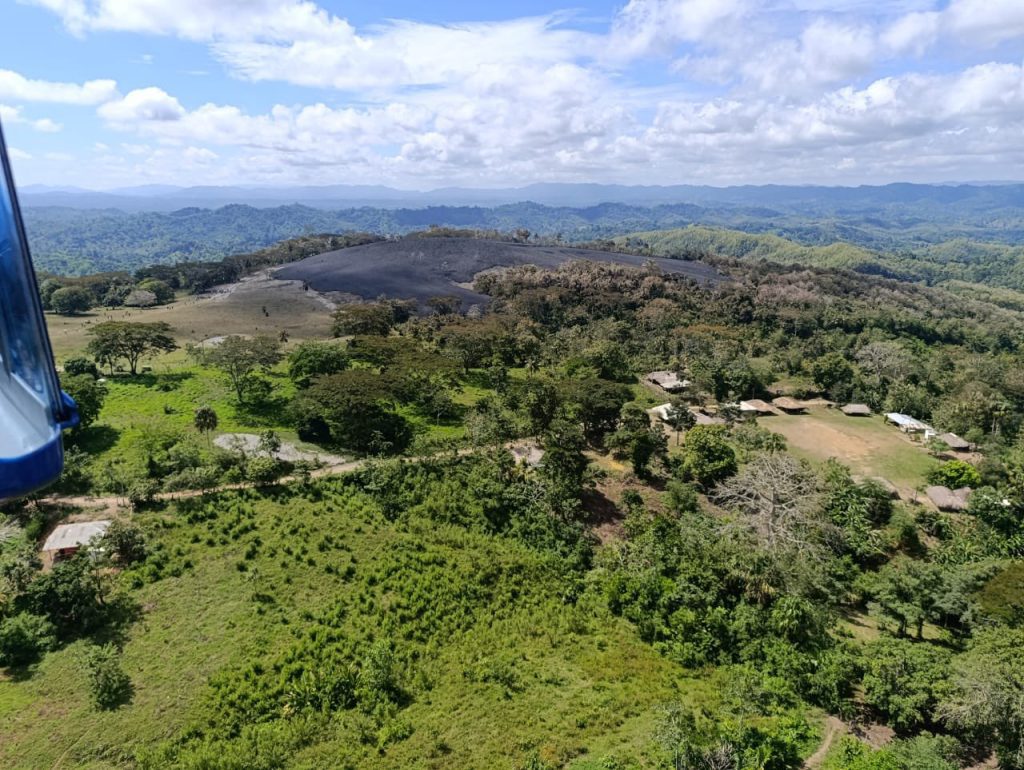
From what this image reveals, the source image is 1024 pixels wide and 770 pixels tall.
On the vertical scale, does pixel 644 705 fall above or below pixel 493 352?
below

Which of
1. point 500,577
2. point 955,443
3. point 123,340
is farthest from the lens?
point 123,340

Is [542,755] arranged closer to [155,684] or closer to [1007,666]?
[155,684]

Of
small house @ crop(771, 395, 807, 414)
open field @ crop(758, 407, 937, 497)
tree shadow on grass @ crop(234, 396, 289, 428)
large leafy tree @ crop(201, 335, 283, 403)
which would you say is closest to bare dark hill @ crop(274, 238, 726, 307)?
large leafy tree @ crop(201, 335, 283, 403)

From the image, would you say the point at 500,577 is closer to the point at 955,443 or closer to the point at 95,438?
the point at 95,438

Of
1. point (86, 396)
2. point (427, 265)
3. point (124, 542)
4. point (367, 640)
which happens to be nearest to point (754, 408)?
point (367, 640)

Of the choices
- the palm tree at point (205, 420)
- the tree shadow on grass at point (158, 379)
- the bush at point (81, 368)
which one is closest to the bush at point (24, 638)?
the palm tree at point (205, 420)

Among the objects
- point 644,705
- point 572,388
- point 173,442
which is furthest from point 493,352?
point 644,705

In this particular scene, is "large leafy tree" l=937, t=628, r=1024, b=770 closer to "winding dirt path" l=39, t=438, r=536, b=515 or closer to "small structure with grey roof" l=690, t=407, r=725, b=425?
"winding dirt path" l=39, t=438, r=536, b=515
